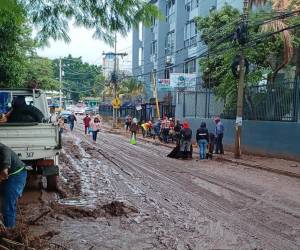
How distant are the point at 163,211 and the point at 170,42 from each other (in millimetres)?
40147

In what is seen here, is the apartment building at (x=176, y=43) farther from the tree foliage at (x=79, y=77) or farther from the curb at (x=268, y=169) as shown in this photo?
the tree foliage at (x=79, y=77)

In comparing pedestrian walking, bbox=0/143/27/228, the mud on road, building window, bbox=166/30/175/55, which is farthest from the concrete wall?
building window, bbox=166/30/175/55

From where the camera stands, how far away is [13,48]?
17.4m

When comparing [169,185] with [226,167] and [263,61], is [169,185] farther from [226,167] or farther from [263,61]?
[263,61]

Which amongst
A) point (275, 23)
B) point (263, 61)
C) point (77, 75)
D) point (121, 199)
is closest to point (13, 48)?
point (121, 199)

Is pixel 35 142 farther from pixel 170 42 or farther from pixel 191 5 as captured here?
pixel 170 42

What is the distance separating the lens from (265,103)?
23312 millimetres

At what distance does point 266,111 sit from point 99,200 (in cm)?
1413

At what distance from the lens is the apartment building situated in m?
39.0

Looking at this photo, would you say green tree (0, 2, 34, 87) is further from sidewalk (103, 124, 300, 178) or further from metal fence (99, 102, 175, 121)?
metal fence (99, 102, 175, 121)

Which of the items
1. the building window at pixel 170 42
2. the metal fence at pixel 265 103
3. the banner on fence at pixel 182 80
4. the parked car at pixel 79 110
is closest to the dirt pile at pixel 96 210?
the metal fence at pixel 265 103

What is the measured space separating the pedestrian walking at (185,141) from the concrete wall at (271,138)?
12.0 ft

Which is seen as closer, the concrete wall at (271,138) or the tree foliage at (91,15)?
the tree foliage at (91,15)

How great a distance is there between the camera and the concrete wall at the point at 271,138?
66.3ft
